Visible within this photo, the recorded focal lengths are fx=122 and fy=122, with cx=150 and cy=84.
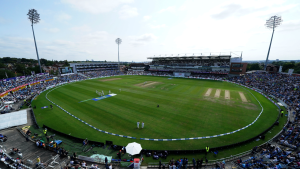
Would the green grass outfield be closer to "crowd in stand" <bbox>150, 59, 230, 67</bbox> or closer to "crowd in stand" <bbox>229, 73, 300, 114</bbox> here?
"crowd in stand" <bbox>229, 73, 300, 114</bbox>

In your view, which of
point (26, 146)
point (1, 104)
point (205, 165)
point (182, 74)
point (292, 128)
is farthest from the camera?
point (182, 74)

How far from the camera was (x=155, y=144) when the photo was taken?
15.2 m

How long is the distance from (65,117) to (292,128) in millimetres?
36082

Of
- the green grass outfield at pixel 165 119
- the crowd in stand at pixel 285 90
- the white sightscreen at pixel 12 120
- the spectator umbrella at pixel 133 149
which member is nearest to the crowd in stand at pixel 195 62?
the crowd in stand at pixel 285 90

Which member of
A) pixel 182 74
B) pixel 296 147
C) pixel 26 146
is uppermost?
pixel 182 74

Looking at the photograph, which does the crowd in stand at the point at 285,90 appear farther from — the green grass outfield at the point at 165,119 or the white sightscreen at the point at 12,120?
the white sightscreen at the point at 12,120

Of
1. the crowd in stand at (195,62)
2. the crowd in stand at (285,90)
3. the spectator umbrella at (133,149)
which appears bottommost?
the spectator umbrella at (133,149)

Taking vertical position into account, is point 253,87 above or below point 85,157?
above

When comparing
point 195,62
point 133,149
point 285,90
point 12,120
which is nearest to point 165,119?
point 133,149

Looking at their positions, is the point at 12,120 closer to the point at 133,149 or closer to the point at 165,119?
the point at 133,149

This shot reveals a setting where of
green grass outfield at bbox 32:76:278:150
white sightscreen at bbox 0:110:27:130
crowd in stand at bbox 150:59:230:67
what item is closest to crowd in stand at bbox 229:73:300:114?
green grass outfield at bbox 32:76:278:150

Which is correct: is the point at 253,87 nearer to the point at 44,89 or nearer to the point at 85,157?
the point at 85,157

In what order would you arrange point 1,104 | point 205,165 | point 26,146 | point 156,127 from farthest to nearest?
point 1,104 → point 156,127 → point 26,146 → point 205,165

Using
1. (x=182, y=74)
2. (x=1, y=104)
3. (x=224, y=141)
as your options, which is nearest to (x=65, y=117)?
(x=1, y=104)
